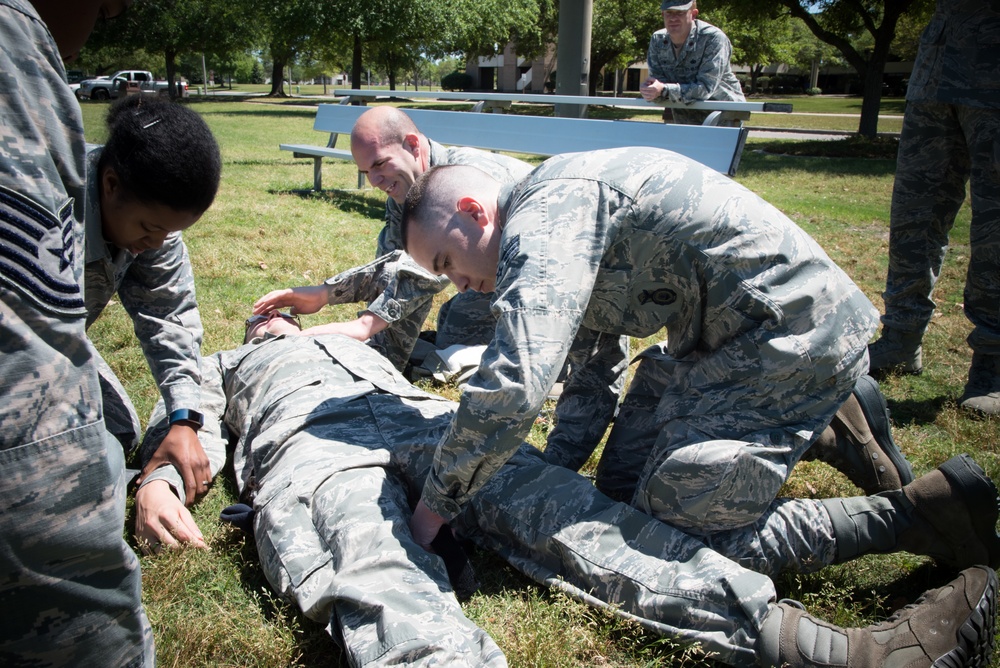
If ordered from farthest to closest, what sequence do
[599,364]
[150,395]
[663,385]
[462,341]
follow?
[462,341] < [150,395] < [599,364] < [663,385]

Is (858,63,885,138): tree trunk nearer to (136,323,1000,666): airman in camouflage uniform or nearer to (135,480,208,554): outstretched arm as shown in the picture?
(136,323,1000,666): airman in camouflage uniform

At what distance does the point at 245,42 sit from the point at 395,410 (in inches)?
1868

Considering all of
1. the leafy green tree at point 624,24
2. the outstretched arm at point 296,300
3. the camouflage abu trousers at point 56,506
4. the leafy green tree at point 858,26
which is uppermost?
the leafy green tree at point 624,24

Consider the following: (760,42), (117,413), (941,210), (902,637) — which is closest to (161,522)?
(117,413)

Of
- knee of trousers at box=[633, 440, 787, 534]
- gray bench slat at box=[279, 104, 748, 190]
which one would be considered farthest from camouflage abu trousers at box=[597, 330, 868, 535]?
gray bench slat at box=[279, 104, 748, 190]

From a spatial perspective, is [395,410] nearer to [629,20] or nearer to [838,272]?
[838,272]

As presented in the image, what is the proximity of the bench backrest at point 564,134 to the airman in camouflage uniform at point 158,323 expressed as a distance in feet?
13.1

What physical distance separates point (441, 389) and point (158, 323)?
1545 mm

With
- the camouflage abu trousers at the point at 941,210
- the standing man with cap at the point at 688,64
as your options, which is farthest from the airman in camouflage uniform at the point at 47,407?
the standing man with cap at the point at 688,64

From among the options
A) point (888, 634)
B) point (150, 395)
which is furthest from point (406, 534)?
point (150, 395)

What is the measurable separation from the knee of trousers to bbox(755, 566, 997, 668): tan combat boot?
34cm

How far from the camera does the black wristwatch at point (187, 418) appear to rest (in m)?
2.97

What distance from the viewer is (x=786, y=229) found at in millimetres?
2447

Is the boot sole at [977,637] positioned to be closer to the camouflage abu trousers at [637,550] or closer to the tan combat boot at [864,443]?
the camouflage abu trousers at [637,550]
